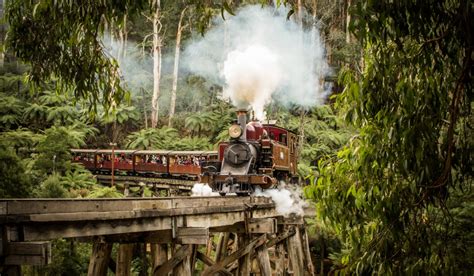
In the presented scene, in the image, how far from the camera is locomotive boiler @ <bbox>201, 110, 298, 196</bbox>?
1565 cm

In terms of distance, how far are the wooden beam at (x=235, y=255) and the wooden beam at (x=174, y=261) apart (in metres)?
2.16

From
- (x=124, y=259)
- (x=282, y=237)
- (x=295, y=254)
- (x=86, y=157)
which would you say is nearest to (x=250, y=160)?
(x=282, y=237)

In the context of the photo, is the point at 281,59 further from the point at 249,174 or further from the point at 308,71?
the point at 249,174

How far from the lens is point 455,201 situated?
972 cm

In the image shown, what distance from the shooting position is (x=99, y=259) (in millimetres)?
7668

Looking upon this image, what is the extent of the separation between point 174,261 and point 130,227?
1.09 metres

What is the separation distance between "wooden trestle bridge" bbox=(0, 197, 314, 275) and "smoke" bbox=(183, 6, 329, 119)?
18.6 m

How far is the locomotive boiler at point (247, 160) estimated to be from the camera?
15648 millimetres

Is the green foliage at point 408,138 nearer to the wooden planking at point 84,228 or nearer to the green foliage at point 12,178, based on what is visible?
the wooden planking at point 84,228

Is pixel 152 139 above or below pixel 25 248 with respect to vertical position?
above

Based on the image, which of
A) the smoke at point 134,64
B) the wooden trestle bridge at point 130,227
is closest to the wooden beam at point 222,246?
the wooden trestle bridge at point 130,227

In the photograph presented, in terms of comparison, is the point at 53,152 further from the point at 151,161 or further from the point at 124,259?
the point at 124,259

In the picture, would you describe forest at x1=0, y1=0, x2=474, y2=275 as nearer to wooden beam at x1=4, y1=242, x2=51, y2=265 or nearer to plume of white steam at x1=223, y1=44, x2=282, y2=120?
wooden beam at x1=4, y1=242, x2=51, y2=265

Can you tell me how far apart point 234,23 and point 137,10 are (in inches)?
1304
